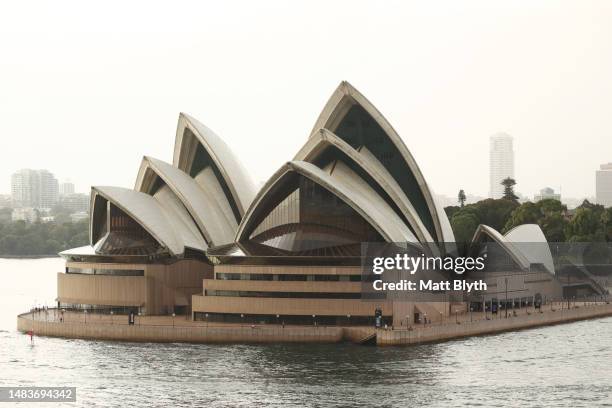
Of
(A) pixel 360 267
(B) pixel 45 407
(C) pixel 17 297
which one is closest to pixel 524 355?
(A) pixel 360 267

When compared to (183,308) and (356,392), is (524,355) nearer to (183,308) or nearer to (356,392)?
(356,392)

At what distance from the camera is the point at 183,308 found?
72938mm

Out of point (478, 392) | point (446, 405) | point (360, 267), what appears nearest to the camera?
point (446, 405)

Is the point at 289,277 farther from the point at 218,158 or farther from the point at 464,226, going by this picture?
the point at 464,226

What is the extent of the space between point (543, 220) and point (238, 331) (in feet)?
229

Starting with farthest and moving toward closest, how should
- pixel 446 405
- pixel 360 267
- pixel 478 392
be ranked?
1. pixel 360 267
2. pixel 478 392
3. pixel 446 405

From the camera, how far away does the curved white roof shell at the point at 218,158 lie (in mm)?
75812

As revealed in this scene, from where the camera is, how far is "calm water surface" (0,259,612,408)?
147 feet

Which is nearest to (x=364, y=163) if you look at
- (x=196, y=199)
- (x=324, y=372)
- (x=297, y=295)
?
(x=297, y=295)

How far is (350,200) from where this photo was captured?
66.8 meters

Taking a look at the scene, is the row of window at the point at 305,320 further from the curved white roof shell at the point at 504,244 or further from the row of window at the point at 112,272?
the curved white roof shell at the point at 504,244

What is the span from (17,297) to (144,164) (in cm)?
2708

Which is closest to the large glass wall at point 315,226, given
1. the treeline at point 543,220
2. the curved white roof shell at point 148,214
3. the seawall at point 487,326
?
the curved white roof shell at point 148,214

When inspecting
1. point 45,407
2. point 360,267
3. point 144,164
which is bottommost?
point 45,407
